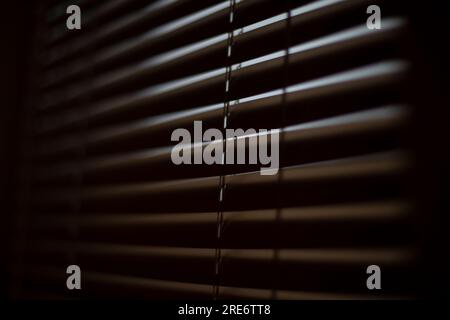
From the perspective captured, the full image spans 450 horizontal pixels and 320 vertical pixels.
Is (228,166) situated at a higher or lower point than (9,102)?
lower

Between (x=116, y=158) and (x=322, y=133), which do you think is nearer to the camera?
(x=322, y=133)

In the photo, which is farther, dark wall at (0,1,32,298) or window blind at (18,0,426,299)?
dark wall at (0,1,32,298)

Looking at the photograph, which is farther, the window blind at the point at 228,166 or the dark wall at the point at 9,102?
the dark wall at the point at 9,102

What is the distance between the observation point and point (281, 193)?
0.75 metres

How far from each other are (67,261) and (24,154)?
0.41 m

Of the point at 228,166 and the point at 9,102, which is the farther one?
the point at 9,102

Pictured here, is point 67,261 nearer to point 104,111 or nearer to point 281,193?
point 104,111
